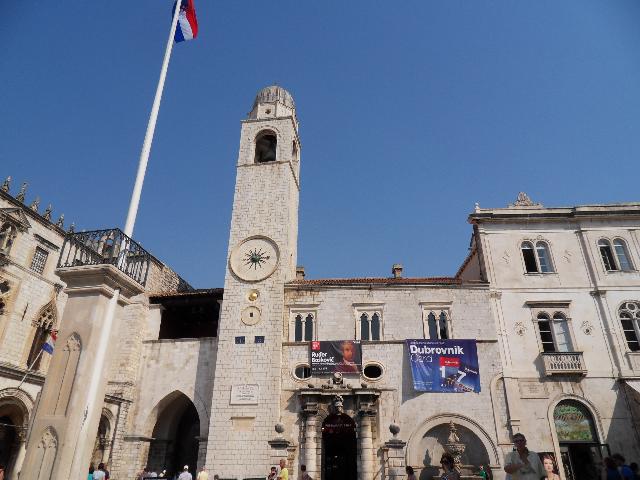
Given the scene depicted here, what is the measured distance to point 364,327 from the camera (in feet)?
74.4

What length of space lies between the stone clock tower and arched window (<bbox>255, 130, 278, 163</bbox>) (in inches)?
2.7

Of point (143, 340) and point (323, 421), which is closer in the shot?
point (323, 421)

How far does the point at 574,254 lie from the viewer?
77.5 ft

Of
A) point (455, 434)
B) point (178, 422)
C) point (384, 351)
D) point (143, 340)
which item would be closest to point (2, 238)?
point (143, 340)

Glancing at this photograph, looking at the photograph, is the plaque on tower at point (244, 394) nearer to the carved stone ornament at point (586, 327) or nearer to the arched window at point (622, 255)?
the carved stone ornament at point (586, 327)

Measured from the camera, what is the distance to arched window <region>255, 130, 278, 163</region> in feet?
97.1

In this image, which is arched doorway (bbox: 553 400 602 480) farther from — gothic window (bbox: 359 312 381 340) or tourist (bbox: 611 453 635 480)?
tourist (bbox: 611 453 635 480)

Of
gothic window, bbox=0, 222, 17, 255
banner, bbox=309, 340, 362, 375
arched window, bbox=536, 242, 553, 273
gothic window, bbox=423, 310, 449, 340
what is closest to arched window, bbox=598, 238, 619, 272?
arched window, bbox=536, 242, 553, 273

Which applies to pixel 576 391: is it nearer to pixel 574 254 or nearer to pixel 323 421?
pixel 574 254

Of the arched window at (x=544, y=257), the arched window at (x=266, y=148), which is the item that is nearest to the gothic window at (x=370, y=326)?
the arched window at (x=544, y=257)

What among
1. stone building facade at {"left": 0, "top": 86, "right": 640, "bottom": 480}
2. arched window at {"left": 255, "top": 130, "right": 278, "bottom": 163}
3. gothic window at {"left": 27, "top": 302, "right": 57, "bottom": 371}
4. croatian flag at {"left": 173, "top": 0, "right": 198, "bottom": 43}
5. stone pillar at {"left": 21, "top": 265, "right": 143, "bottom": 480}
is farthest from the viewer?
arched window at {"left": 255, "top": 130, "right": 278, "bottom": 163}

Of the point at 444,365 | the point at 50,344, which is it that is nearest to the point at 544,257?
the point at 444,365

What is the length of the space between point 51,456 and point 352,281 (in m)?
17.7

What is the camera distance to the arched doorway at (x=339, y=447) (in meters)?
20.7
